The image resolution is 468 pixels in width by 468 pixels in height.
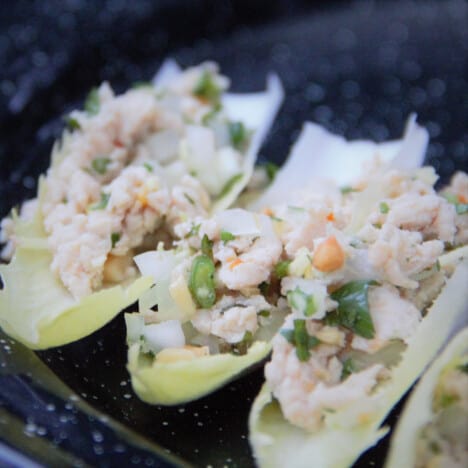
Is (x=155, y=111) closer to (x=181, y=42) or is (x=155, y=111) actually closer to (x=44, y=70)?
(x=44, y=70)

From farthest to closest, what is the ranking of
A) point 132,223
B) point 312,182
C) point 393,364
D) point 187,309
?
point 312,182 < point 132,223 < point 187,309 < point 393,364

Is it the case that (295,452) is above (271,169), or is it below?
above

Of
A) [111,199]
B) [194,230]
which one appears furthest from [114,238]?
[194,230]

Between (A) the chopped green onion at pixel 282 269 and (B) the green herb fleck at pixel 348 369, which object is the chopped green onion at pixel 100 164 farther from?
(B) the green herb fleck at pixel 348 369

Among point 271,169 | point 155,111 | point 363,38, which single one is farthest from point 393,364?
point 363,38

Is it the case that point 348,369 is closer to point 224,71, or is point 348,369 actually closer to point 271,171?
point 271,171

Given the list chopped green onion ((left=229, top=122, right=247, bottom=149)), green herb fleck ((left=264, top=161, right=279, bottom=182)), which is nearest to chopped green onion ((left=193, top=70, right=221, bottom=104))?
chopped green onion ((left=229, top=122, right=247, bottom=149))

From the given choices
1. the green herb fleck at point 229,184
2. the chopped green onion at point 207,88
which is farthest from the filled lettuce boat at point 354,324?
the chopped green onion at point 207,88
